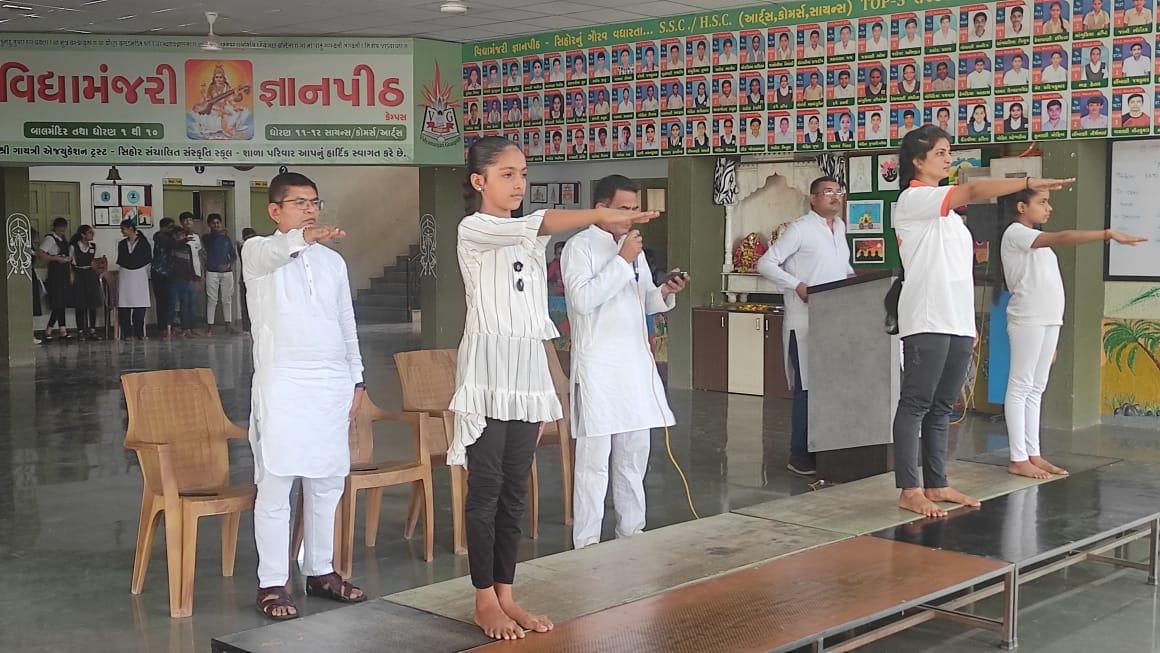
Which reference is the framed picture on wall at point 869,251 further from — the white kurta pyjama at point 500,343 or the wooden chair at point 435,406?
the white kurta pyjama at point 500,343

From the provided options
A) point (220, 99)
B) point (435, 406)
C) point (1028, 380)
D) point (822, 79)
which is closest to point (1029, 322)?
point (1028, 380)

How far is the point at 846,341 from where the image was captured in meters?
6.75

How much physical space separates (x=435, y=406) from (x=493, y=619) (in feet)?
7.80

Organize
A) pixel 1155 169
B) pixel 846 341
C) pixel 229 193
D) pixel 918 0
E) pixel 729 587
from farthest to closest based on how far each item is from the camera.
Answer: pixel 229 193 → pixel 918 0 → pixel 1155 169 → pixel 846 341 → pixel 729 587

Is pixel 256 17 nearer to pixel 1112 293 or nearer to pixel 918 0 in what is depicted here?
pixel 918 0

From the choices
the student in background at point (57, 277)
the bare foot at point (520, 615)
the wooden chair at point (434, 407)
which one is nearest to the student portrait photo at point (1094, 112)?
the wooden chair at point (434, 407)

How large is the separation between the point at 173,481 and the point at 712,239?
7.49 metres

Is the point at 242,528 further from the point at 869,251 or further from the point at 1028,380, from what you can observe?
the point at 869,251

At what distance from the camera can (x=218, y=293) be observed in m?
17.2

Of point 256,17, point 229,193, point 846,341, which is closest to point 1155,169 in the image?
point 846,341

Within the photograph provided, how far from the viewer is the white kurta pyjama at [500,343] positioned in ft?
12.0

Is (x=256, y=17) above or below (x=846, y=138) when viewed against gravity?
above

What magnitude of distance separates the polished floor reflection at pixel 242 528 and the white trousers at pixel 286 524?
0.17 metres

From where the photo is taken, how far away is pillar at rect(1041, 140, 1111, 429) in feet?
29.4
